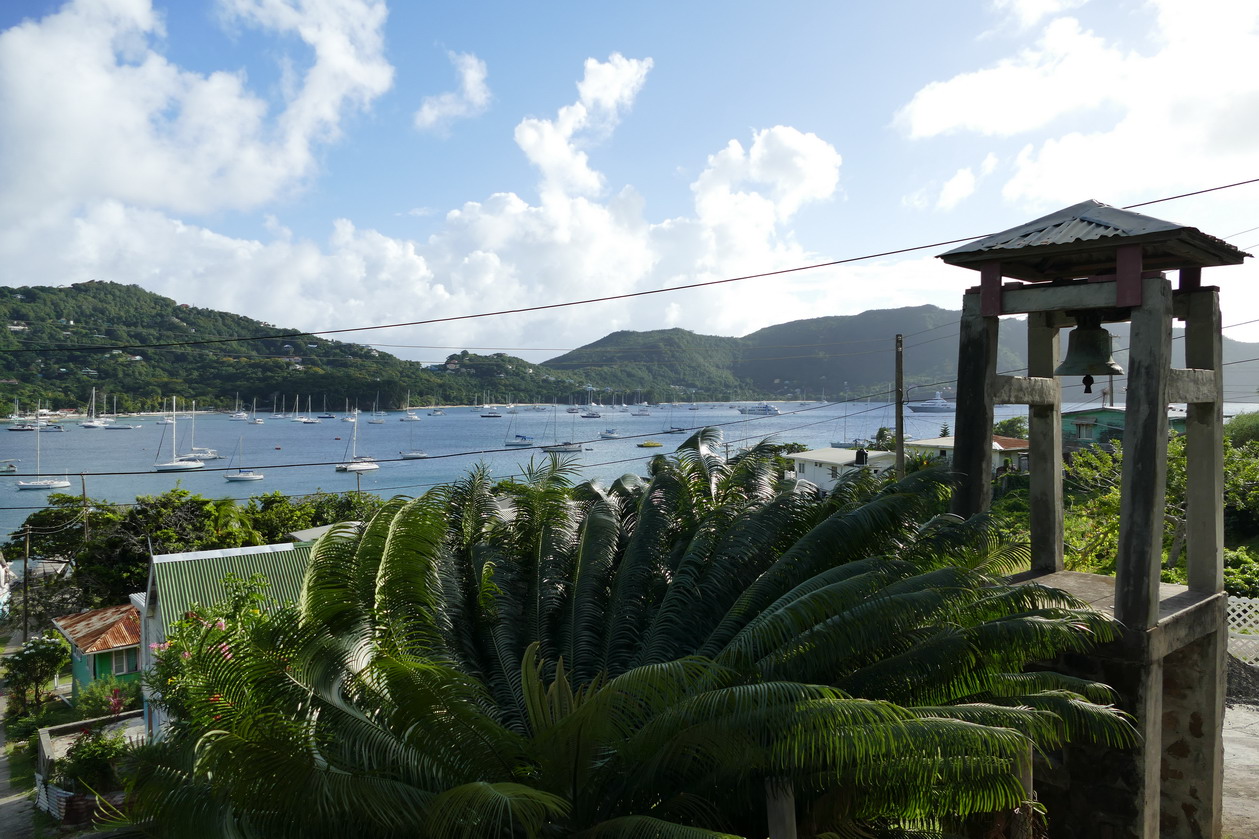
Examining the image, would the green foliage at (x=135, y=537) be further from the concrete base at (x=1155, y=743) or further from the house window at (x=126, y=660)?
the concrete base at (x=1155, y=743)

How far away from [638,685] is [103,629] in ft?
77.8

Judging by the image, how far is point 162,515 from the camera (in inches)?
1134

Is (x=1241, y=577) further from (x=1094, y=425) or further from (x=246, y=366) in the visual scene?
(x=246, y=366)

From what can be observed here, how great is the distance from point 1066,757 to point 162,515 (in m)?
29.0

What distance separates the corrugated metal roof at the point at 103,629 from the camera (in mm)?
22641

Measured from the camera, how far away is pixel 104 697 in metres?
21.3

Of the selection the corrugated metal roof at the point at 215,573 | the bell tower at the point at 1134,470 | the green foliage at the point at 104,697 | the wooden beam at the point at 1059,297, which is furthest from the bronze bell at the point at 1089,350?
the green foliage at the point at 104,697

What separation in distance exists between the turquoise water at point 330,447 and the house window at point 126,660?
113ft

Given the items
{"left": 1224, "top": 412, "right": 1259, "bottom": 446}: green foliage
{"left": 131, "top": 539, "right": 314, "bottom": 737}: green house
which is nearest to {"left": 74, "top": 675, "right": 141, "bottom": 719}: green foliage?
{"left": 131, "top": 539, "right": 314, "bottom": 737}: green house

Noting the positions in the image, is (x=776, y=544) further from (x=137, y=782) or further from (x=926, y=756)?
(x=137, y=782)

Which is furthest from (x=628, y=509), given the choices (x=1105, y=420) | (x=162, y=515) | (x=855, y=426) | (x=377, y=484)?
(x=855, y=426)

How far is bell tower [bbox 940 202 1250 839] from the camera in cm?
657

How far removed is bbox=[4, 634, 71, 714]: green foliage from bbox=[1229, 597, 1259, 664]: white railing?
2831cm

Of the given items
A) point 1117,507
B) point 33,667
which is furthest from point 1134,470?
point 33,667
